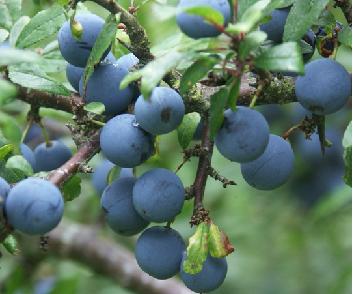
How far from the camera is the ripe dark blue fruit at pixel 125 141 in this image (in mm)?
1390

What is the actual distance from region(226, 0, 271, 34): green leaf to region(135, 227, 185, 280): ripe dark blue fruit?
45 cm

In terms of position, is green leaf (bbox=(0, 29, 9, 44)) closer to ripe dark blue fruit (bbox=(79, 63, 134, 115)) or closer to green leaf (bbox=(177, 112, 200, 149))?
ripe dark blue fruit (bbox=(79, 63, 134, 115))

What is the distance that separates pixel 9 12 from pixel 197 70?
2.06 ft

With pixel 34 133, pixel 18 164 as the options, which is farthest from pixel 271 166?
pixel 34 133

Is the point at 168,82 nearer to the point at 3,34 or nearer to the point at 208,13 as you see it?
the point at 208,13

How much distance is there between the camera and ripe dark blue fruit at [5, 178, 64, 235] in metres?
1.24

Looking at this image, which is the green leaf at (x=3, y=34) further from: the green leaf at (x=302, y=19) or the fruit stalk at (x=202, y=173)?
the green leaf at (x=302, y=19)

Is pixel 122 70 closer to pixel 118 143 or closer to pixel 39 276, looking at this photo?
pixel 118 143

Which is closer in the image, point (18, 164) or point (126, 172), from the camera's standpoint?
point (18, 164)

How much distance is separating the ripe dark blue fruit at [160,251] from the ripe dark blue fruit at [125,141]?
165 mm

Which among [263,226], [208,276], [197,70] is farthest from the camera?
[263,226]

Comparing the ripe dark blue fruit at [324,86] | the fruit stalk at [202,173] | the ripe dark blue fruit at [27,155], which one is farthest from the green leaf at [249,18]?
the ripe dark blue fruit at [27,155]

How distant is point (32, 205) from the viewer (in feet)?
4.06

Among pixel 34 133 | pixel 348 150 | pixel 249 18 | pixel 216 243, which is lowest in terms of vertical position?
pixel 34 133
